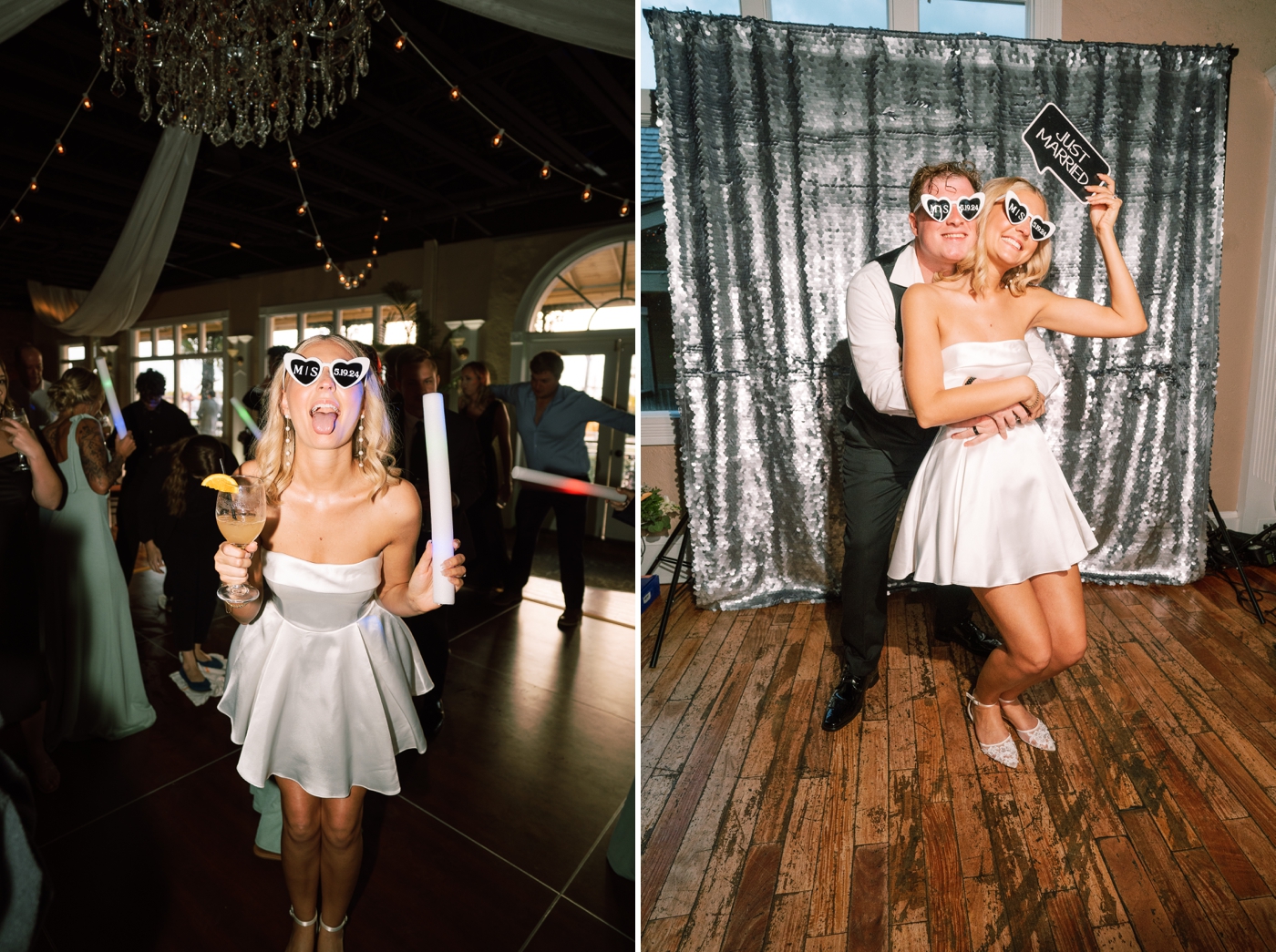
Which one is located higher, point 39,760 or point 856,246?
point 856,246

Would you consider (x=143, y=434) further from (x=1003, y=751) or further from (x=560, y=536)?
(x=1003, y=751)

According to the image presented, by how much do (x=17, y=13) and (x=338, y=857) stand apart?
2.23 meters

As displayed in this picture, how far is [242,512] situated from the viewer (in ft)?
3.42

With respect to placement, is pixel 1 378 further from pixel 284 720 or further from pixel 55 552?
pixel 284 720

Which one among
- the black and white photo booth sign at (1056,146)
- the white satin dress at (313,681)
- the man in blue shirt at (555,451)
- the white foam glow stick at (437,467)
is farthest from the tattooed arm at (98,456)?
the black and white photo booth sign at (1056,146)

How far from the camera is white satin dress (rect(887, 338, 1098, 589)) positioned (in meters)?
1.54

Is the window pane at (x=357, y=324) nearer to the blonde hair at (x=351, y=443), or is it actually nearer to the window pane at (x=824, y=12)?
the blonde hair at (x=351, y=443)

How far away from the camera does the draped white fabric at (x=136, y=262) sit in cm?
152

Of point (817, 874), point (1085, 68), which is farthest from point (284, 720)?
point (1085, 68)

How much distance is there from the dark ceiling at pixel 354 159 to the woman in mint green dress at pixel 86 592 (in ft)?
0.99

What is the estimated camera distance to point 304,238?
5.84 feet

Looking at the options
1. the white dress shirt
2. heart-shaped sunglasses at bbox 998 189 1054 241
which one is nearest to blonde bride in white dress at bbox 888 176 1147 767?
heart-shaped sunglasses at bbox 998 189 1054 241

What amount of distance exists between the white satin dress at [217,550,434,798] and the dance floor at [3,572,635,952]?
303mm

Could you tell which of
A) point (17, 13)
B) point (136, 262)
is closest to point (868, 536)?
point (136, 262)
